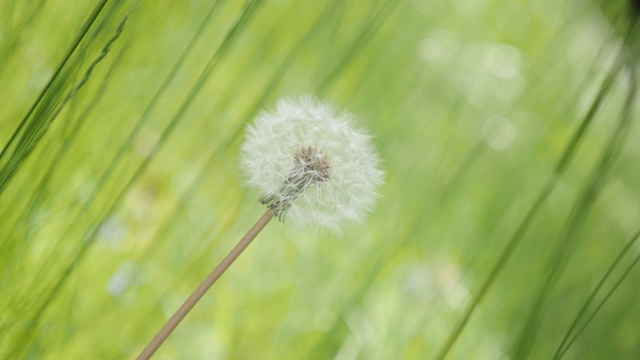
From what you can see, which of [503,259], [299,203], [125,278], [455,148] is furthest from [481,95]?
[125,278]

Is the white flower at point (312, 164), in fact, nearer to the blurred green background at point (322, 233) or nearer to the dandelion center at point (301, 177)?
the dandelion center at point (301, 177)

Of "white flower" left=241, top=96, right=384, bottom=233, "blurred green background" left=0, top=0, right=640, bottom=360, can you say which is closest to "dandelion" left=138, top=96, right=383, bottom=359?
"white flower" left=241, top=96, right=384, bottom=233

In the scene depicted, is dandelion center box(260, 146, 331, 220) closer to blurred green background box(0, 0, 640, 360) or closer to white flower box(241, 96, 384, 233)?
white flower box(241, 96, 384, 233)

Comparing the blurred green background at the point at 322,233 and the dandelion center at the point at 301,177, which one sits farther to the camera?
the blurred green background at the point at 322,233

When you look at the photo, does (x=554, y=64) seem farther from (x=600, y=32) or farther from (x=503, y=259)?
(x=503, y=259)

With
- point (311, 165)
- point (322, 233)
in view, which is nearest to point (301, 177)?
point (311, 165)

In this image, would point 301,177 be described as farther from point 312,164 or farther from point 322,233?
point 322,233

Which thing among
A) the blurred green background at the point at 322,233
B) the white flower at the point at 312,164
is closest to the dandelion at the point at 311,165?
the white flower at the point at 312,164
